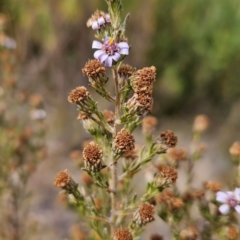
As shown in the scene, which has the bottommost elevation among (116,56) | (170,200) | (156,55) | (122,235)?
(122,235)

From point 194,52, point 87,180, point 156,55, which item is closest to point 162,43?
point 156,55

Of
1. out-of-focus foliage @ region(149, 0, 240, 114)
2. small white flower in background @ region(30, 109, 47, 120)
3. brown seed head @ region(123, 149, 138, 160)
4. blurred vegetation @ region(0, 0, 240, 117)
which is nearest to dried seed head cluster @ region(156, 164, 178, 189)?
brown seed head @ region(123, 149, 138, 160)

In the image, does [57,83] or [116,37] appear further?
[57,83]

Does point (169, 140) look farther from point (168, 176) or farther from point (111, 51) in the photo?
point (111, 51)

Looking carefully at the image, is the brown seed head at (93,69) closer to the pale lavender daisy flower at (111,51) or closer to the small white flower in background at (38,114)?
the pale lavender daisy flower at (111,51)

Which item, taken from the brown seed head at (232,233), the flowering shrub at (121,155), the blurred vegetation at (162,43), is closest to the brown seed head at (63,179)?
the flowering shrub at (121,155)

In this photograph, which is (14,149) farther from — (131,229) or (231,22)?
(231,22)

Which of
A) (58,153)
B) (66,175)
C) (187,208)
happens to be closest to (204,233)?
(187,208)

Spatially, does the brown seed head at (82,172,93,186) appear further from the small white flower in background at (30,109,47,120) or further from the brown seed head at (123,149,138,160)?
the small white flower in background at (30,109,47,120)
